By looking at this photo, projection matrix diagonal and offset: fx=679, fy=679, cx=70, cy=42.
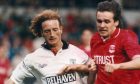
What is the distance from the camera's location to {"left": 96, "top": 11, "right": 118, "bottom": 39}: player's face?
741 cm

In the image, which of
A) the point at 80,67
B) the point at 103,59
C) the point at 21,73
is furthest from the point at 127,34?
the point at 21,73

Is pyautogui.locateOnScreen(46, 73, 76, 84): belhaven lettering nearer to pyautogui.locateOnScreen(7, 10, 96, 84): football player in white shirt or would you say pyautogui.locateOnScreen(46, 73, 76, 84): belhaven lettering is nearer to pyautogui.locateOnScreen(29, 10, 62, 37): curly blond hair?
pyautogui.locateOnScreen(7, 10, 96, 84): football player in white shirt

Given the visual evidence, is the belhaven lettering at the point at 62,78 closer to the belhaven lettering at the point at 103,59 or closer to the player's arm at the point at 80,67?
the player's arm at the point at 80,67

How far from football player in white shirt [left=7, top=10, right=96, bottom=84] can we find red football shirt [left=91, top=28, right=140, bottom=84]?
127 millimetres

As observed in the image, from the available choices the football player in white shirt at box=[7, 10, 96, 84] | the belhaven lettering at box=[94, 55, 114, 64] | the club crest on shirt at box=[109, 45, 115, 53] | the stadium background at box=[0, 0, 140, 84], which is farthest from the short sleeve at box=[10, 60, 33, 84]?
the stadium background at box=[0, 0, 140, 84]

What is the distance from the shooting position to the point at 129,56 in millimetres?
7262

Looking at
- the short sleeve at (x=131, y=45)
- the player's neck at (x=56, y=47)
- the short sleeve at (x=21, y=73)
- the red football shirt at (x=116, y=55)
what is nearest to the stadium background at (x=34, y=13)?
the short sleeve at (x=21, y=73)

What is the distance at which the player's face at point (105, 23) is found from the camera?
741 centimetres

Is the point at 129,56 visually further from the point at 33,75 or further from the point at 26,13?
the point at 26,13

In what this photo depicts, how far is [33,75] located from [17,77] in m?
0.20

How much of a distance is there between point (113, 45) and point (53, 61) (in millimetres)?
767

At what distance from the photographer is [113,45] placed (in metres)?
7.53

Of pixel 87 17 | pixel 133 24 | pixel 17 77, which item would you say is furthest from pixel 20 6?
pixel 17 77

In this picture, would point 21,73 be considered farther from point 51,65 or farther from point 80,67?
point 80,67
